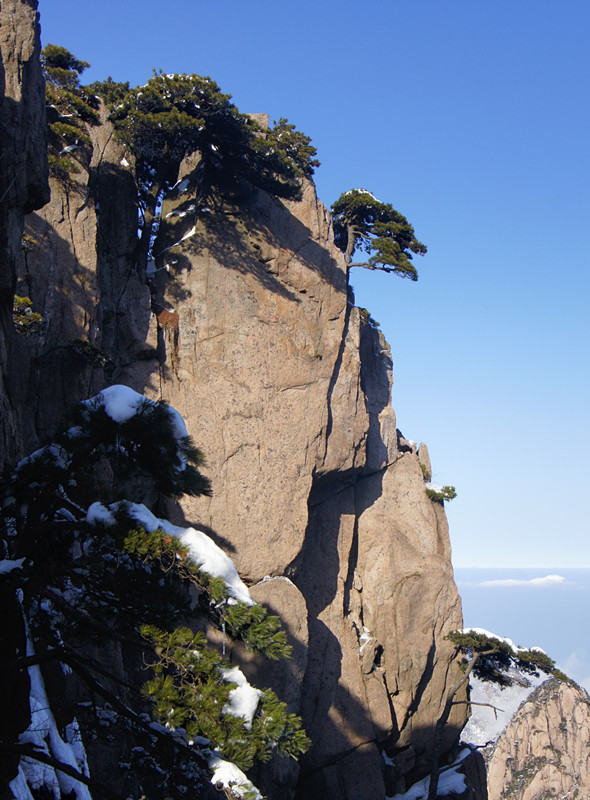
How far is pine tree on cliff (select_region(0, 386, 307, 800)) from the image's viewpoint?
6891 millimetres

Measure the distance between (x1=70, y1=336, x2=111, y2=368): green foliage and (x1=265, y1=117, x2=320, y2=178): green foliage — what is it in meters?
11.2

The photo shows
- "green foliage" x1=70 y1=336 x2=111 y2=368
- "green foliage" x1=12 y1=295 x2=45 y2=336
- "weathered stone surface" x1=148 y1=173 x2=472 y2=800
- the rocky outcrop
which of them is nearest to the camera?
the rocky outcrop

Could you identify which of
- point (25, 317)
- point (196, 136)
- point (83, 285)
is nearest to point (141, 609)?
point (25, 317)

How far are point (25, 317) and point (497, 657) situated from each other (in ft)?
78.6

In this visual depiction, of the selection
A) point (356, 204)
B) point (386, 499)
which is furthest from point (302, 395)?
point (356, 204)

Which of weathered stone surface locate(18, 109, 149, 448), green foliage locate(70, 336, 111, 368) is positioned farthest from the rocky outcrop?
green foliage locate(70, 336, 111, 368)

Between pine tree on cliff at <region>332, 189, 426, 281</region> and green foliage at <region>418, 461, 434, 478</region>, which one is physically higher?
pine tree on cliff at <region>332, 189, 426, 281</region>

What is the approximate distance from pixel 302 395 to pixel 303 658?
363 inches

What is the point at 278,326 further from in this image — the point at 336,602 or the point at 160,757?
the point at 160,757

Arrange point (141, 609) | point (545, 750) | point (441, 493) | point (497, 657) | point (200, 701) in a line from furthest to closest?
point (545, 750) → point (441, 493) → point (497, 657) → point (141, 609) → point (200, 701)

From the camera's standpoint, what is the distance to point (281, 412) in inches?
996

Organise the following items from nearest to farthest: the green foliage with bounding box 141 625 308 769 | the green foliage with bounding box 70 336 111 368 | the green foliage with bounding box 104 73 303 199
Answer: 1. the green foliage with bounding box 141 625 308 769
2. the green foliage with bounding box 70 336 111 368
3. the green foliage with bounding box 104 73 303 199

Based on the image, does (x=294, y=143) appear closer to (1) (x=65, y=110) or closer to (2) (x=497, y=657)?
(1) (x=65, y=110)

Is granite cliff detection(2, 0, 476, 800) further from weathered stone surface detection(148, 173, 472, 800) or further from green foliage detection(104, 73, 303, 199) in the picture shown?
green foliage detection(104, 73, 303, 199)
